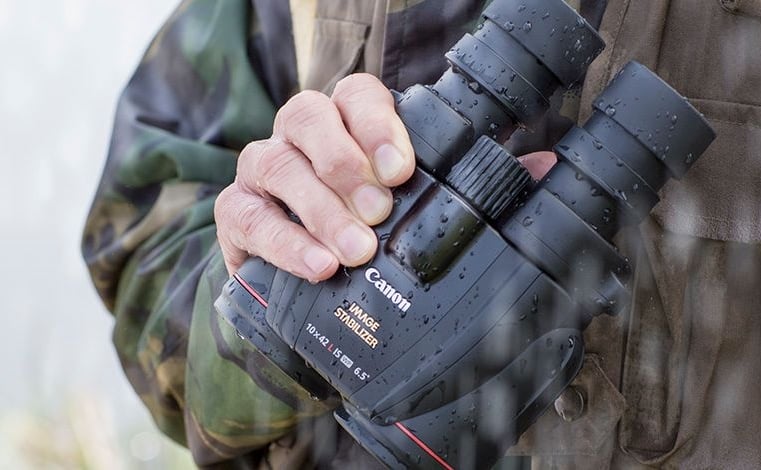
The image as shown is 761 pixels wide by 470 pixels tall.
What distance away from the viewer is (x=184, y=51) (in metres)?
1.72

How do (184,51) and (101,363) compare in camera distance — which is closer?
(184,51)

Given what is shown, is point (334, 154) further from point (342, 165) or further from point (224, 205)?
point (224, 205)

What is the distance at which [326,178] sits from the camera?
3.32 feet

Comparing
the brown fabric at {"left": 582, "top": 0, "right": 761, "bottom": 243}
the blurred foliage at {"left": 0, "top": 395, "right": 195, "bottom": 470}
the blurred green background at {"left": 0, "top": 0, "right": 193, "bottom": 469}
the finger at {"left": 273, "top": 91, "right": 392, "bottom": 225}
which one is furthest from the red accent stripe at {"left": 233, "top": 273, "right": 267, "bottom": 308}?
the blurred green background at {"left": 0, "top": 0, "right": 193, "bottom": 469}

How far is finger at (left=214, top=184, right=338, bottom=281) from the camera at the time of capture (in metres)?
0.99

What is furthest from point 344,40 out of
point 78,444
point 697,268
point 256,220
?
point 78,444

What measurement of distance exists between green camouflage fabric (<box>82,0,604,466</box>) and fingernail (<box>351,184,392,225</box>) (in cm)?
46

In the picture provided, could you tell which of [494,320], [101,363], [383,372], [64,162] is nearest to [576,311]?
[494,320]

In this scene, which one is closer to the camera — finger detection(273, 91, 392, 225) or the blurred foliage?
finger detection(273, 91, 392, 225)

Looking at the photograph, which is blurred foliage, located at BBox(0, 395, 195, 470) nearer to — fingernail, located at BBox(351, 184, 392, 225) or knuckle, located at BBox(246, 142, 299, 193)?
knuckle, located at BBox(246, 142, 299, 193)

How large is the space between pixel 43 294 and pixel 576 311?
10.6ft

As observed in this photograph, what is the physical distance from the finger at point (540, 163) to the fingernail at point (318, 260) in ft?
0.75

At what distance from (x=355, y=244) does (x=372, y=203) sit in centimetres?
4

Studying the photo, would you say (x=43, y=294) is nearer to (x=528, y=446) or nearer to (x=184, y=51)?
(x=184, y=51)
